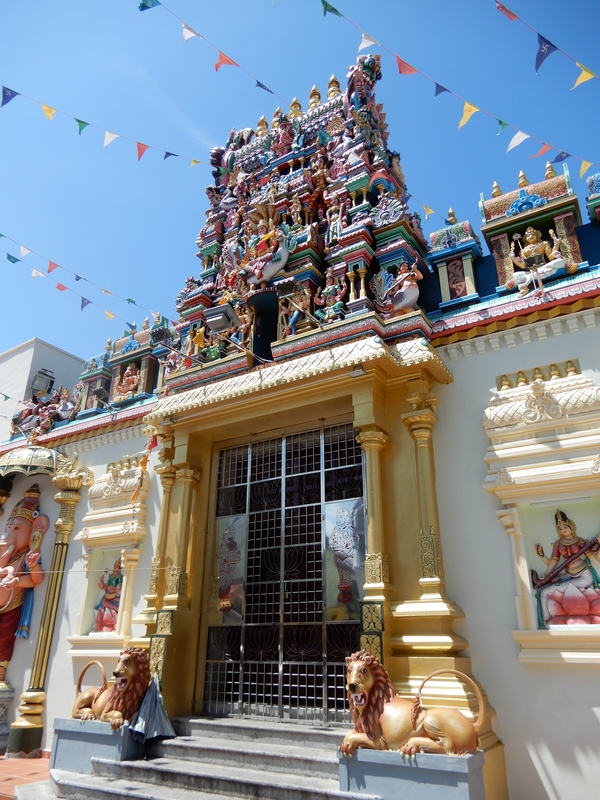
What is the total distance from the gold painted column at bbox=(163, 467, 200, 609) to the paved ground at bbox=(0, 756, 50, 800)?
268cm

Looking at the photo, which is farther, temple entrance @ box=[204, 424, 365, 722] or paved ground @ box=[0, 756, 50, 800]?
paved ground @ box=[0, 756, 50, 800]

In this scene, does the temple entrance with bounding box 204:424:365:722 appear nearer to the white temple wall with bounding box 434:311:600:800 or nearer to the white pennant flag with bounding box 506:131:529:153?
the white temple wall with bounding box 434:311:600:800

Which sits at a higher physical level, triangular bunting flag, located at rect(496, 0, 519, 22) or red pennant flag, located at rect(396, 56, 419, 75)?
red pennant flag, located at rect(396, 56, 419, 75)

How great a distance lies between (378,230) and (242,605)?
5.77 meters

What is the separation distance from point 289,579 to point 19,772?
469 centimetres

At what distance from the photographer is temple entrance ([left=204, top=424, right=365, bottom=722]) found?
675 cm

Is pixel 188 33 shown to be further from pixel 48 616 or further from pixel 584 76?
pixel 48 616

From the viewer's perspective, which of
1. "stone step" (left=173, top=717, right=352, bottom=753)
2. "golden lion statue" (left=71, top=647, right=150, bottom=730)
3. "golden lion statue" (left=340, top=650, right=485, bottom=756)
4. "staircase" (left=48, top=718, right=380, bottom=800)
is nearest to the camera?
"golden lion statue" (left=340, top=650, right=485, bottom=756)

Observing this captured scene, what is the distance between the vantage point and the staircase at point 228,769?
5.13 m

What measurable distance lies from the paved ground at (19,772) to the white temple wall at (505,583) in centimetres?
557

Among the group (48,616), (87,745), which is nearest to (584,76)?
(87,745)

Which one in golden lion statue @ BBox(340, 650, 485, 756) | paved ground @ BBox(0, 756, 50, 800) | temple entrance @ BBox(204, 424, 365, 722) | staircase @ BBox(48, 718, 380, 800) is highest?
temple entrance @ BBox(204, 424, 365, 722)

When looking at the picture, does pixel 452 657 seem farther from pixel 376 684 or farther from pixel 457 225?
pixel 457 225

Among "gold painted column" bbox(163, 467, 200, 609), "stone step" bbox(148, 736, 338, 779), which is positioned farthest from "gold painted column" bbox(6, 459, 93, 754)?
"stone step" bbox(148, 736, 338, 779)
